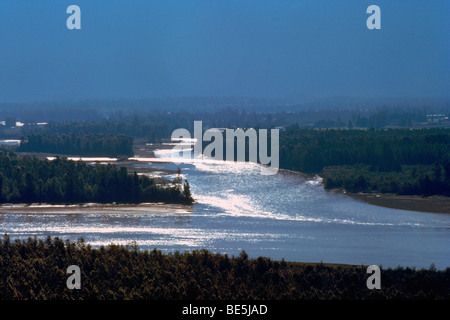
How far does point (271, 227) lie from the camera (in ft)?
105

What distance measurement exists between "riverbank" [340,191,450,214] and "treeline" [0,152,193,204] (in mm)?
9693

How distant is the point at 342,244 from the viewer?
2861 centimetres

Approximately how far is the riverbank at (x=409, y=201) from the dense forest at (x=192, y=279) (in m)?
15.9

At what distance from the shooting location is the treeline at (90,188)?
127 ft

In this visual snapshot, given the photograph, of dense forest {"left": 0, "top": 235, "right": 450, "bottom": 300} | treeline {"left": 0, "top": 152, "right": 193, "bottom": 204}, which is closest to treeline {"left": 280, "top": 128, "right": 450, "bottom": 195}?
treeline {"left": 0, "top": 152, "right": 193, "bottom": 204}

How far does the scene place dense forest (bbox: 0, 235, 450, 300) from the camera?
19.3 meters

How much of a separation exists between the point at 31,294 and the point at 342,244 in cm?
1323

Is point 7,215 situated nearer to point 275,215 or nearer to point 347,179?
point 275,215

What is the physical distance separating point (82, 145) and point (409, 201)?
3603cm

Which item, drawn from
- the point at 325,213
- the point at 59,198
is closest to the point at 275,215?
the point at 325,213

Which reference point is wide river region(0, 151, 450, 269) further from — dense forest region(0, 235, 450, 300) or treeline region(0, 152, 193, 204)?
dense forest region(0, 235, 450, 300)
